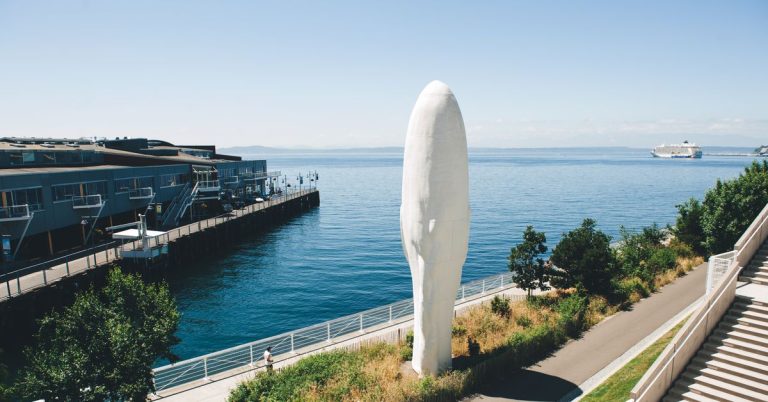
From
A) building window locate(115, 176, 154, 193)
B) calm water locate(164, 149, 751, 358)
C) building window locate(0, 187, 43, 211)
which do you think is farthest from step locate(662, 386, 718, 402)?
building window locate(115, 176, 154, 193)

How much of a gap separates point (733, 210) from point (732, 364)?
21292mm

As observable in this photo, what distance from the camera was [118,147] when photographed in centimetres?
8262

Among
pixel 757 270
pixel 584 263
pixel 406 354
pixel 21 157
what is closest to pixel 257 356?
pixel 406 354

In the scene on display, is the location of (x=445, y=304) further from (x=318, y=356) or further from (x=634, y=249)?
(x=634, y=249)

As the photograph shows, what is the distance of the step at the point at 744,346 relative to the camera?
16495 millimetres

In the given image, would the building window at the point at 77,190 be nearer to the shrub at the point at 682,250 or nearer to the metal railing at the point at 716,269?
the metal railing at the point at 716,269

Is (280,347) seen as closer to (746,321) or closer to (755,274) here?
(746,321)

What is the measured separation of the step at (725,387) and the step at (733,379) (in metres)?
0.10

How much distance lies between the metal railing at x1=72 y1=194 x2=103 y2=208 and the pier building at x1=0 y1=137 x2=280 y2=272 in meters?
0.09

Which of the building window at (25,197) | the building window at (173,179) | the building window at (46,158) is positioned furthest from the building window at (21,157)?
the building window at (173,179)

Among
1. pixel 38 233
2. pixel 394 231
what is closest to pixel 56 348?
pixel 38 233

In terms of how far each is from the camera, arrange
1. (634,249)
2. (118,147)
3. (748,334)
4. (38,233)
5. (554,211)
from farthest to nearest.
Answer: (554,211), (118,147), (38,233), (634,249), (748,334)

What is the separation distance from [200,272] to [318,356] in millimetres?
34847

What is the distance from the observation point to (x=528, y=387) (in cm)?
1884
